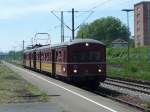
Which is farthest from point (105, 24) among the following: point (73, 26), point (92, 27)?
point (73, 26)

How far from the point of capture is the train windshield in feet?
102

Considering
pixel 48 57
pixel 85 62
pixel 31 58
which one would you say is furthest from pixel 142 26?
pixel 85 62

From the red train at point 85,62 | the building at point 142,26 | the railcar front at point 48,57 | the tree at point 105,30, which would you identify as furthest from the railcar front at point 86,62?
the tree at point 105,30

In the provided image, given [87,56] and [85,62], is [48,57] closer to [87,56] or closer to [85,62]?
[87,56]

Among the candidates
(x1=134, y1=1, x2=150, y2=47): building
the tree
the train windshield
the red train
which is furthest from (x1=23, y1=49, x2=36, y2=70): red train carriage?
the tree

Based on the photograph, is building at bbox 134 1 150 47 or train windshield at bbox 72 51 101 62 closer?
train windshield at bbox 72 51 101 62

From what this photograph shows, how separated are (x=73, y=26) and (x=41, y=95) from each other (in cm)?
3444

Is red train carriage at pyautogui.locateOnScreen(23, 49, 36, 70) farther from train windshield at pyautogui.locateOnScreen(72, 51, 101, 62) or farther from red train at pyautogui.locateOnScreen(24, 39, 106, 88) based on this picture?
train windshield at pyautogui.locateOnScreen(72, 51, 101, 62)

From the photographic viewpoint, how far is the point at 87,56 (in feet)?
103

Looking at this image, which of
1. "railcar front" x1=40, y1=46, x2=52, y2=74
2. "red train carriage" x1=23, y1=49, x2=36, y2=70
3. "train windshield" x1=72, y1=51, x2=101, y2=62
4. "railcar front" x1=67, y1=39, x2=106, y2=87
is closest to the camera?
"railcar front" x1=67, y1=39, x2=106, y2=87

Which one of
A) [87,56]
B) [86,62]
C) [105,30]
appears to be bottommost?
[86,62]

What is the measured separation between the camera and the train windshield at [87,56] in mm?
31156

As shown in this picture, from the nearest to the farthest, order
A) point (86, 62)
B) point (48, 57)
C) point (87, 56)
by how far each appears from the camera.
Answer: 1. point (86, 62)
2. point (87, 56)
3. point (48, 57)

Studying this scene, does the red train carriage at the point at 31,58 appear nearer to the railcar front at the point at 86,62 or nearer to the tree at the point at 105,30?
the railcar front at the point at 86,62
